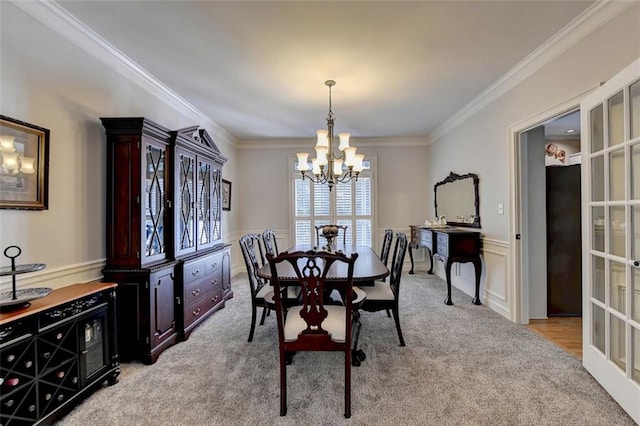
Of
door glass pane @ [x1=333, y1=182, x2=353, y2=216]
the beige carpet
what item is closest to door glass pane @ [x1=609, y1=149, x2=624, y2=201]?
the beige carpet

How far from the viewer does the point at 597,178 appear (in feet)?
6.57

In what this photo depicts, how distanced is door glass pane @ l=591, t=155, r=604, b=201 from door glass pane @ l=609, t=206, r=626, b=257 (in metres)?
0.15

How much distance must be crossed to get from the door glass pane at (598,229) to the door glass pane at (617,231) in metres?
0.08

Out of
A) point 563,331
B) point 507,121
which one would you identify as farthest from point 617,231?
point 507,121

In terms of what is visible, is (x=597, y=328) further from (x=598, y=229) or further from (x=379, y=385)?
(x=379, y=385)

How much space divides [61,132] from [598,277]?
152 inches

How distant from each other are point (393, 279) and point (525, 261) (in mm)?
1486

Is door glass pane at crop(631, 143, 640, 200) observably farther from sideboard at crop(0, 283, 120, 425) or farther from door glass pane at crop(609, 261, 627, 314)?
sideboard at crop(0, 283, 120, 425)

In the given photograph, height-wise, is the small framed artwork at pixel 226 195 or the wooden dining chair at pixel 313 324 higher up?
the small framed artwork at pixel 226 195

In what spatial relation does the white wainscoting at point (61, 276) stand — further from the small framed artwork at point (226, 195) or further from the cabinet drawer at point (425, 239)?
the cabinet drawer at point (425, 239)

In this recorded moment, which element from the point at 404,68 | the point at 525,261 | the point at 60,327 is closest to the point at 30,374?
the point at 60,327

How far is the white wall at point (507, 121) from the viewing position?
6.58ft

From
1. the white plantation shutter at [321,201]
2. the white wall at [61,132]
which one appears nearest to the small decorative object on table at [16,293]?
the white wall at [61,132]

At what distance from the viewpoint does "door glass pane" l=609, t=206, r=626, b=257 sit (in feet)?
5.91
